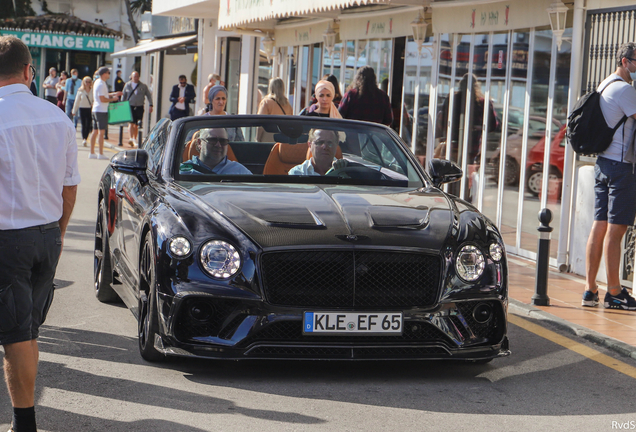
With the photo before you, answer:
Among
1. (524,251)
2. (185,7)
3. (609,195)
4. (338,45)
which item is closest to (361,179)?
(609,195)

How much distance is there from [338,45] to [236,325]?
13.6 m

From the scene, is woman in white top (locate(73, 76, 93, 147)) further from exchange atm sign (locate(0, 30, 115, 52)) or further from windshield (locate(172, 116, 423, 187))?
exchange atm sign (locate(0, 30, 115, 52))

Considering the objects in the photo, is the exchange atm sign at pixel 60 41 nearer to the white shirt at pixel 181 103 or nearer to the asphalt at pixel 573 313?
the white shirt at pixel 181 103

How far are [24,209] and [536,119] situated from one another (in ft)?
26.0

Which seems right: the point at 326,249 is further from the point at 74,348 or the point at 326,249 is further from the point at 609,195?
the point at 609,195

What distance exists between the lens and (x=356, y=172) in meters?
6.34

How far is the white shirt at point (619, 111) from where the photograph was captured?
7.61 metres

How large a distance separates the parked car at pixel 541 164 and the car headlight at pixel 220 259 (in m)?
6.17

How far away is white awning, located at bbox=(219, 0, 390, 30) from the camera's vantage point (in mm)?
13805

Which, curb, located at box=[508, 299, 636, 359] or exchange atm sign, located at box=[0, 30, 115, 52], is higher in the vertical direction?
exchange atm sign, located at box=[0, 30, 115, 52]

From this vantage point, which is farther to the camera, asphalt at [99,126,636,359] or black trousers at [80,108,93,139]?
black trousers at [80,108,93,139]

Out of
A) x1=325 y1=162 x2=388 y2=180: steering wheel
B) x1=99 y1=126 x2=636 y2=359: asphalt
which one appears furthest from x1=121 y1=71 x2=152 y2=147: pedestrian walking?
x1=325 y1=162 x2=388 y2=180: steering wheel

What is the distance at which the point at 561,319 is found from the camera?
23.6ft

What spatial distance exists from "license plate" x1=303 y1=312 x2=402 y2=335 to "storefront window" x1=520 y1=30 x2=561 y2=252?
19.9 feet
